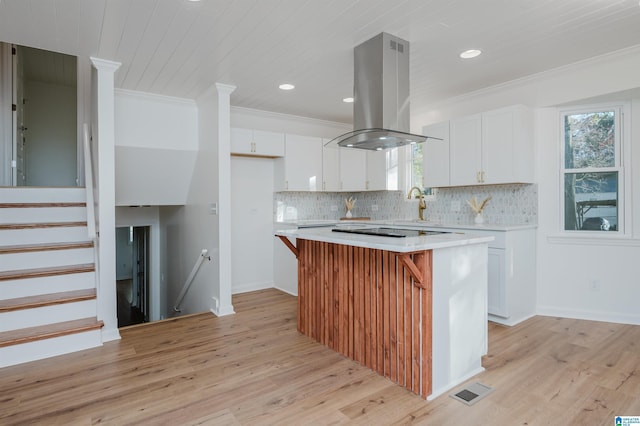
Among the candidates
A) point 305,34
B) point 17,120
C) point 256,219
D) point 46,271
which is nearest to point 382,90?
point 305,34

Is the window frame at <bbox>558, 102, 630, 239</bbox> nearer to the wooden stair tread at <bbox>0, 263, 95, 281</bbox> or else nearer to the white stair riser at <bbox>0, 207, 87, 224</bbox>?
the wooden stair tread at <bbox>0, 263, 95, 281</bbox>

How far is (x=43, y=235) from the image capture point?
3613mm

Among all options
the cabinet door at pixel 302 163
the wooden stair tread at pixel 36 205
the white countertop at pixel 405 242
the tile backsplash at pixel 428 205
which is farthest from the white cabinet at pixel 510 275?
the wooden stair tread at pixel 36 205

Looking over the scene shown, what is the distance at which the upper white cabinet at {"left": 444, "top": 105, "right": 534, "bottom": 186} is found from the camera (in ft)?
12.4

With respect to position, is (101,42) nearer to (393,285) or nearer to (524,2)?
(393,285)

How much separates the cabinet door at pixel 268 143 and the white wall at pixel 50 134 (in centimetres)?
349

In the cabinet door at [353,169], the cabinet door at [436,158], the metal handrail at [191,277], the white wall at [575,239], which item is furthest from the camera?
the cabinet door at [353,169]

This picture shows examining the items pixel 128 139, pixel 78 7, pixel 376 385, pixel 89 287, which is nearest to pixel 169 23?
pixel 78 7

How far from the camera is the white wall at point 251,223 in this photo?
505cm

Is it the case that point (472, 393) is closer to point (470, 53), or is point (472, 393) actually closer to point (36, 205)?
point (470, 53)

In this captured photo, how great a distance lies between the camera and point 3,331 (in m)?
2.85

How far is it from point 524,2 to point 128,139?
4040 mm

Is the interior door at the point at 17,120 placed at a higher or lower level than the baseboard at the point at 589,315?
higher

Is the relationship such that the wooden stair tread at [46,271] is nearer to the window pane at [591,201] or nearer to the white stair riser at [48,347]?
the white stair riser at [48,347]
